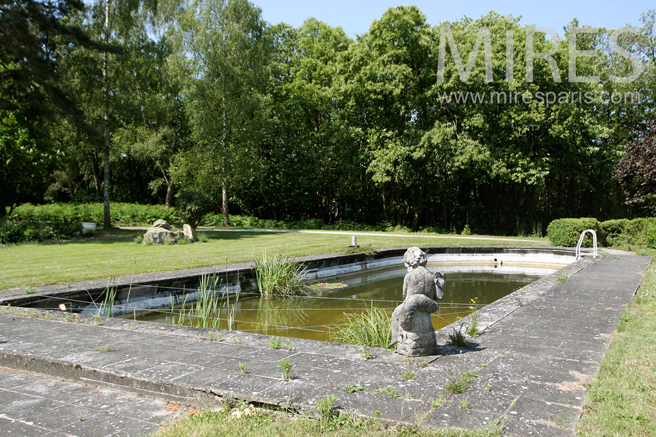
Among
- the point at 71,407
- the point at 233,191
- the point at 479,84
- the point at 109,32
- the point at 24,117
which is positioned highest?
the point at 109,32

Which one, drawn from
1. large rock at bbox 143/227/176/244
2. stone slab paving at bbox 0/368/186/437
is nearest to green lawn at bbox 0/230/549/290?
large rock at bbox 143/227/176/244

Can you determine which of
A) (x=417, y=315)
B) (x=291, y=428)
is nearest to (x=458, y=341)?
(x=417, y=315)

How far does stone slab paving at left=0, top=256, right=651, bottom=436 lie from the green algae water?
1295 millimetres

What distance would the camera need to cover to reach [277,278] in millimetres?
8398

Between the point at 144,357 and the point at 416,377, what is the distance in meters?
2.20

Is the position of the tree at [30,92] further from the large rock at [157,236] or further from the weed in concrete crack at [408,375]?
the weed in concrete crack at [408,375]

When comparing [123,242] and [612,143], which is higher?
[612,143]

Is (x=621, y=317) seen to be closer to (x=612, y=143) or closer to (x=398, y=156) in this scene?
(x=398, y=156)

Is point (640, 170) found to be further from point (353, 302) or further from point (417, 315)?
point (417, 315)

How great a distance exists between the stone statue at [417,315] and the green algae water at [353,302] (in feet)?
5.07

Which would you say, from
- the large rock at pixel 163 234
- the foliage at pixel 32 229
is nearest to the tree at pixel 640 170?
the large rock at pixel 163 234

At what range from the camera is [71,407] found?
9.36 ft

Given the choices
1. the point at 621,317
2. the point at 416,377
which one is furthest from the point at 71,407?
the point at 621,317

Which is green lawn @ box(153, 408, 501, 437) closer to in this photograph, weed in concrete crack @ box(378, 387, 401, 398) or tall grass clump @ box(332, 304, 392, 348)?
weed in concrete crack @ box(378, 387, 401, 398)
